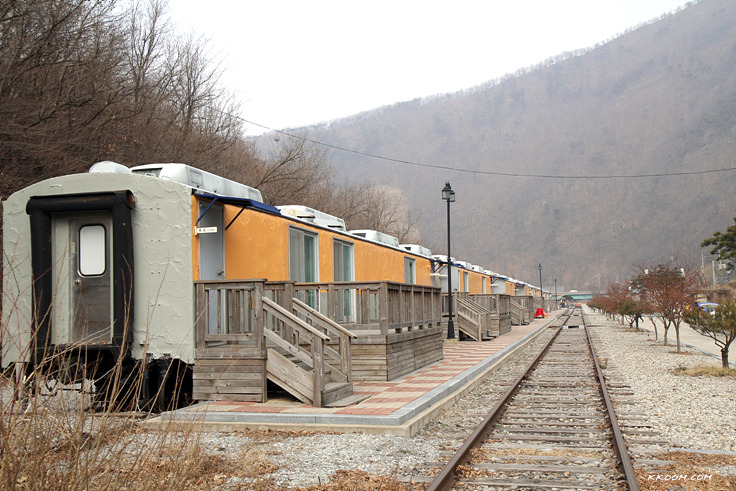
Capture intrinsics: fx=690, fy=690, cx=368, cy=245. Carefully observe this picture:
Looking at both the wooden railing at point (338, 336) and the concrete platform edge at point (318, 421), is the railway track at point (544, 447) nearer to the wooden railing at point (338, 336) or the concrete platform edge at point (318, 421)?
the concrete platform edge at point (318, 421)

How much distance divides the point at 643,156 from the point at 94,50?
169812 millimetres

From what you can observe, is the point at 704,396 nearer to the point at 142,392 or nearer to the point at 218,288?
the point at 218,288

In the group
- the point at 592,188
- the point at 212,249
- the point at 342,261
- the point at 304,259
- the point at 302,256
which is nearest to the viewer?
the point at 212,249

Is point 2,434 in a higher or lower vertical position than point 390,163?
lower

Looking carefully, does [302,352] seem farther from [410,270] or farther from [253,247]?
[410,270]

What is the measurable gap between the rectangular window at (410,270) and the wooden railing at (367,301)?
7192 millimetres

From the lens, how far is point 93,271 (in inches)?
362

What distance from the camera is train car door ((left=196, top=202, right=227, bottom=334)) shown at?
929cm

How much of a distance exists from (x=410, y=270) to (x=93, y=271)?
13693mm

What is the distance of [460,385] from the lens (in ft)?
37.0

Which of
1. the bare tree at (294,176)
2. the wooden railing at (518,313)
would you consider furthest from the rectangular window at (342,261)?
the wooden railing at (518,313)

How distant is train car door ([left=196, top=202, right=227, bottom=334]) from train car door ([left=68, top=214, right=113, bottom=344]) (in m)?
1.20

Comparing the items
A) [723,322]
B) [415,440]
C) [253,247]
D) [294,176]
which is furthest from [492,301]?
[415,440]

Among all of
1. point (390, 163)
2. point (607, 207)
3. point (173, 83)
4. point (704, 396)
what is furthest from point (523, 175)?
point (704, 396)
